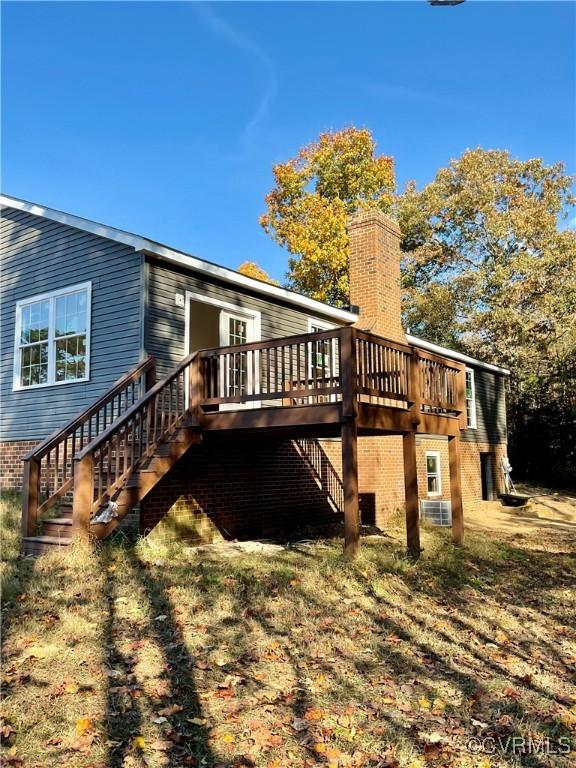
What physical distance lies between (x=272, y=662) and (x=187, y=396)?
4.91 meters

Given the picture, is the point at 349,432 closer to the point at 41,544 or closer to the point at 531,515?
the point at 41,544

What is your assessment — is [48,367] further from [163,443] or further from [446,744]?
[446,744]

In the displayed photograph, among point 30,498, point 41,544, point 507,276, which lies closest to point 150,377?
point 30,498

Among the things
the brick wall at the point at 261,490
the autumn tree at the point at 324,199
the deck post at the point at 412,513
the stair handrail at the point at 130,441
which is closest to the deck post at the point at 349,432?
the deck post at the point at 412,513

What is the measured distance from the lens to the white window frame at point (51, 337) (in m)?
10.3

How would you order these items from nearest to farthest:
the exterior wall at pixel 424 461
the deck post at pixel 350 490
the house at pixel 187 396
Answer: the deck post at pixel 350 490
the house at pixel 187 396
the exterior wall at pixel 424 461

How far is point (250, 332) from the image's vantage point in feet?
37.8

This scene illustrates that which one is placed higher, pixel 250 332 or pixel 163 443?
pixel 250 332

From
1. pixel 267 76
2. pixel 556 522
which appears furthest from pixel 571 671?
pixel 267 76

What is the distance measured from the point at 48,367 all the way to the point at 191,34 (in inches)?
268

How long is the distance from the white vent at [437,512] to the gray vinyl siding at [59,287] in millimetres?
7558

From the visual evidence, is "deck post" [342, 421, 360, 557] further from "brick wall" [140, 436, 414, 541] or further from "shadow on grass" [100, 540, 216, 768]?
"shadow on grass" [100, 540, 216, 768]

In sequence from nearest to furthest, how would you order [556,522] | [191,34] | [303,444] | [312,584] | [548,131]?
1. [312,584]
2. [191,34]
3. [303,444]
4. [556,522]
5. [548,131]

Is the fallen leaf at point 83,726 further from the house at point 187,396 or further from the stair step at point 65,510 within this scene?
the stair step at point 65,510
